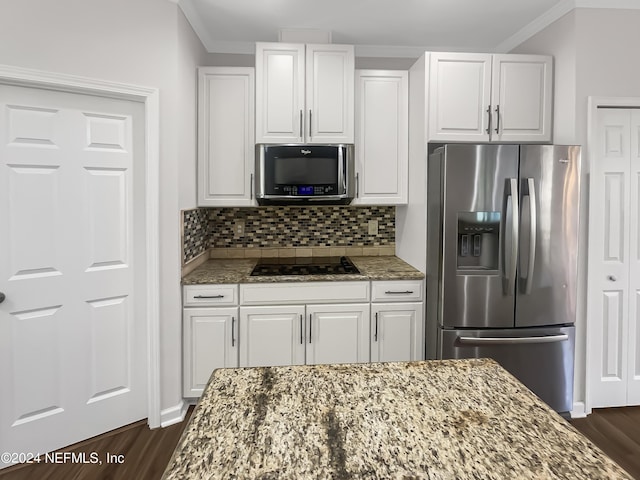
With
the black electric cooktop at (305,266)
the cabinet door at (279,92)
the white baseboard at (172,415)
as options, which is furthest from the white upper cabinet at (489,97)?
the white baseboard at (172,415)

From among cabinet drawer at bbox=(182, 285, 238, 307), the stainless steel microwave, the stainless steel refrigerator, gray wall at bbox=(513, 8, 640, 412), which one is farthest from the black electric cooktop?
gray wall at bbox=(513, 8, 640, 412)

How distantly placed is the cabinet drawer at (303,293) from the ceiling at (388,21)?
1.86 metres

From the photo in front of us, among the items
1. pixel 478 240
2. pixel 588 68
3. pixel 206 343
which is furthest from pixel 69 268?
pixel 588 68

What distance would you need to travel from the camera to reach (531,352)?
2.43 metres

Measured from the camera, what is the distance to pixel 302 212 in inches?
130

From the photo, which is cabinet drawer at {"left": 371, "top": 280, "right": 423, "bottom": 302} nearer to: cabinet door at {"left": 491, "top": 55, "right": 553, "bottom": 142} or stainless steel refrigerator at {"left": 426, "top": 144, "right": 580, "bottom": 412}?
stainless steel refrigerator at {"left": 426, "top": 144, "right": 580, "bottom": 412}

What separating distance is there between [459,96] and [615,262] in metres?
1.54

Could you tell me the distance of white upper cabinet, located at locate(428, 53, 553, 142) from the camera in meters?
2.62

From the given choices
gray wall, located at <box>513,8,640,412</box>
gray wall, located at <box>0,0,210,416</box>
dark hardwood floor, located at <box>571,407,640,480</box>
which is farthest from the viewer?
gray wall, located at <box>513,8,640,412</box>

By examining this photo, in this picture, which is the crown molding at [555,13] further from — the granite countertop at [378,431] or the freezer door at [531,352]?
the granite countertop at [378,431]

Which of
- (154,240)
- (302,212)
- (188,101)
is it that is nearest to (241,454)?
(154,240)

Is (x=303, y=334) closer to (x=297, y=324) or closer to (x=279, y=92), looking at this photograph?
(x=297, y=324)

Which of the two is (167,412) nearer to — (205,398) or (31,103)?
(205,398)

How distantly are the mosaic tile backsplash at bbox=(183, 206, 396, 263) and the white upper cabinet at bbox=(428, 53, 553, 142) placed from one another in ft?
3.23
